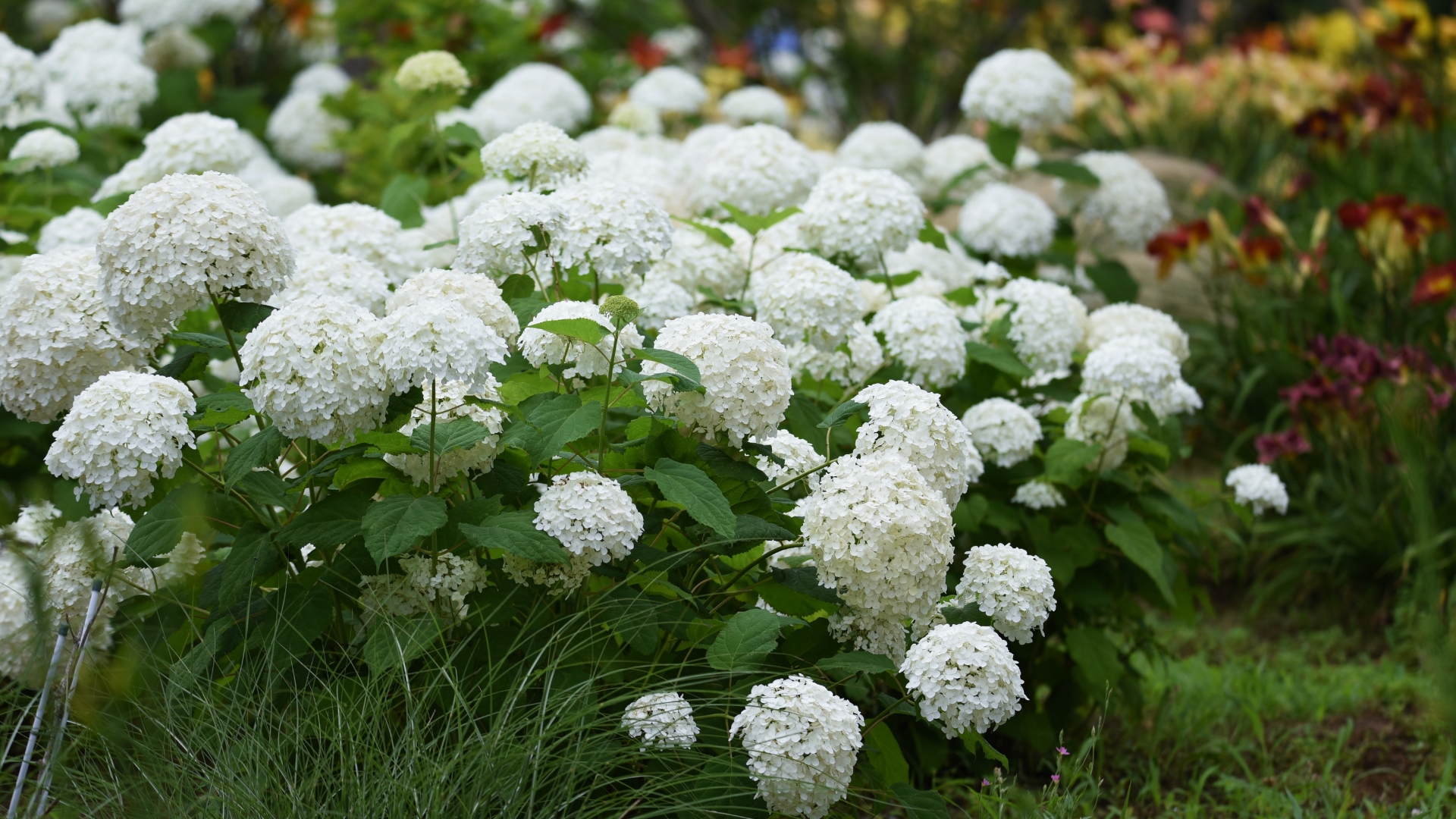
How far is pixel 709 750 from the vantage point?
6.56 ft

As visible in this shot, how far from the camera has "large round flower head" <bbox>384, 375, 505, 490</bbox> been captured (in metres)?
1.96

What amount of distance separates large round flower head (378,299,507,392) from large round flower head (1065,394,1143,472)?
1.45 m

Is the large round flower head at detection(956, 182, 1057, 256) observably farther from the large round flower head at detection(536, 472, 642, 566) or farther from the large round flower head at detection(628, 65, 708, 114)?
the large round flower head at detection(536, 472, 642, 566)

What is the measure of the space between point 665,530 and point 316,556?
1.95ft

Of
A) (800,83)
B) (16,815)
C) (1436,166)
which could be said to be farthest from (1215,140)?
(16,815)

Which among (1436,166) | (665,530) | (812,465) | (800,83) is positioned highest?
(812,465)

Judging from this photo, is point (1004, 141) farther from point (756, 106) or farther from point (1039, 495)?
point (1039, 495)

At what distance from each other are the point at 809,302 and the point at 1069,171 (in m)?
1.84

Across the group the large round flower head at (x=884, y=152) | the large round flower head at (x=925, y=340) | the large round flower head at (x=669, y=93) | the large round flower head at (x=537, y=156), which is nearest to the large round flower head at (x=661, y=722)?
the large round flower head at (x=925, y=340)

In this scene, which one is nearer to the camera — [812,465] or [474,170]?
[812,465]

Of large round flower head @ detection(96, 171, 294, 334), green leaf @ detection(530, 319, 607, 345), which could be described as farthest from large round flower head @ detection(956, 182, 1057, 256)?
large round flower head @ detection(96, 171, 294, 334)

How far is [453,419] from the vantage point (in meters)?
1.99

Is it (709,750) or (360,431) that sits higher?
(360,431)

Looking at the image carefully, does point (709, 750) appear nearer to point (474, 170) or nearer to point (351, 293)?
point (351, 293)
